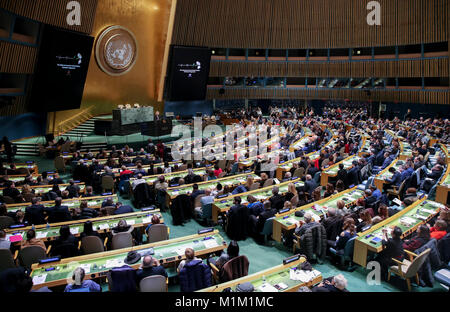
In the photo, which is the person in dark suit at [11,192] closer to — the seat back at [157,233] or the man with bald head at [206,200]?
the seat back at [157,233]

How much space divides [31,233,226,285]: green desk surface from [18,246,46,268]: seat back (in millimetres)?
685

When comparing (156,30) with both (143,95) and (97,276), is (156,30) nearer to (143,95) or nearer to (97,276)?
(143,95)

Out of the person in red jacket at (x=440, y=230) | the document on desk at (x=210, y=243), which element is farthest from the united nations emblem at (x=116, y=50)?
the person in red jacket at (x=440, y=230)

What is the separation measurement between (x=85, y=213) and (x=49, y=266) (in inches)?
99.3

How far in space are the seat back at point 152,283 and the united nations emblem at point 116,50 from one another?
19.9 metres

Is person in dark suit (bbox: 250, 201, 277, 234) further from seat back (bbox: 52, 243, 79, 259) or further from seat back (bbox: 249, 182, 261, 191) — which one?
seat back (bbox: 52, 243, 79, 259)

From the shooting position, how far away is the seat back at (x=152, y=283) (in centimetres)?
513

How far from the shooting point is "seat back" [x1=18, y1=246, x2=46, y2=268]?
6.25 m

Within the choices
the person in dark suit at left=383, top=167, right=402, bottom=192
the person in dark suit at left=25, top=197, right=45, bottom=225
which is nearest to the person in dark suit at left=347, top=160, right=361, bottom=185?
the person in dark suit at left=383, top=167, right=402, bottom=192

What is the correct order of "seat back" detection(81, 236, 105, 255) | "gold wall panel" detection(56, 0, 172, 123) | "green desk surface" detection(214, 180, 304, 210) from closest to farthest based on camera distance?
"seat back" detection(81, 236, 105, 255) → "green desk surface" detection(214, 180, 304, 210) → "gold wall panel" detection(56, 0, 172, 123)

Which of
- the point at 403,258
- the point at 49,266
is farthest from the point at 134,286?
the point at 403,258

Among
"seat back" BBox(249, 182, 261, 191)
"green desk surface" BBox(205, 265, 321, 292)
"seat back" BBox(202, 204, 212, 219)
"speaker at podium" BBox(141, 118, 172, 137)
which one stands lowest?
"green desk surface" BBox(205, 265, 321, 292)

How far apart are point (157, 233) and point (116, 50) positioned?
18771 millimetres

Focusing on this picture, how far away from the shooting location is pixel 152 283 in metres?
5.16
